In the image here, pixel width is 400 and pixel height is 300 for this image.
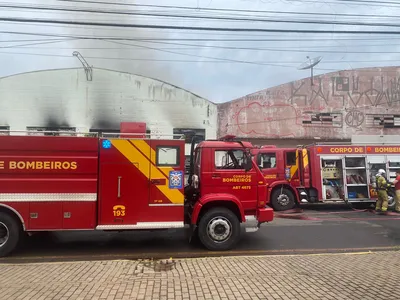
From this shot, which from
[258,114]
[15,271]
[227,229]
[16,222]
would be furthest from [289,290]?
[258,114]

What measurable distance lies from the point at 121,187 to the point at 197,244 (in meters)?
2.11

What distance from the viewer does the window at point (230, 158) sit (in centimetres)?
710

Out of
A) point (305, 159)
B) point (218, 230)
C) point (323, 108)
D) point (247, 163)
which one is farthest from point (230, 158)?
point (323, 108)

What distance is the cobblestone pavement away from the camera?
4086 millimetres

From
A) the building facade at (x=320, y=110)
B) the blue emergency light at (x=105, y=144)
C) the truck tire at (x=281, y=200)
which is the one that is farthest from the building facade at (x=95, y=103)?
the blue emergency light at (x=105, y=144)

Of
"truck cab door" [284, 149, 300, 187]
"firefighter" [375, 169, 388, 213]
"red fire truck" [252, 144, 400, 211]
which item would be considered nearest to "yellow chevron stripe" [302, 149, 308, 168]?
"red fire truck" [252, 144, 400, 211]

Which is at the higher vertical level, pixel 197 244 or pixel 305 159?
pixel 305 159

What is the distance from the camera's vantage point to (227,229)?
6785 mm

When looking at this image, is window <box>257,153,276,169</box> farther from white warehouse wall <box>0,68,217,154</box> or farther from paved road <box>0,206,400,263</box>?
white warehouse wall <box>0,68,217,154</box>

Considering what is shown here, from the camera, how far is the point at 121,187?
258 inches

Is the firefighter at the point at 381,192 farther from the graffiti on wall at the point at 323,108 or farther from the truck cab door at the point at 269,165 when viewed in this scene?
the graffiti on wall at the point at 323,108

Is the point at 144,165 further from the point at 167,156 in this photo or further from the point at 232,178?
the point at 232,178

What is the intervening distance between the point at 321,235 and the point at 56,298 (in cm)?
633

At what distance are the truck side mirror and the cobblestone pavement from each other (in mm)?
1926
